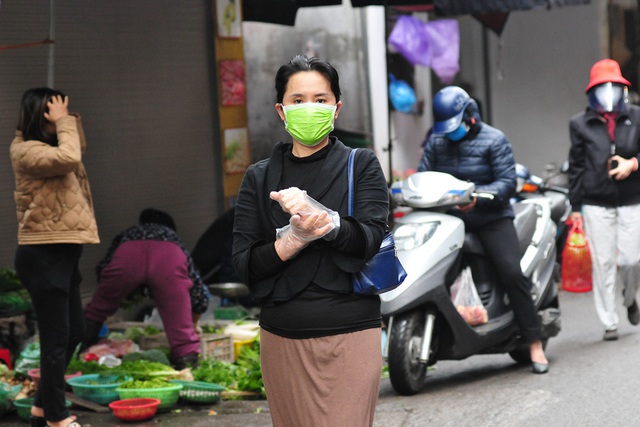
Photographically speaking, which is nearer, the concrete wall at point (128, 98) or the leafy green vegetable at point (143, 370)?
the leafy green vegetable at point (143, 370)

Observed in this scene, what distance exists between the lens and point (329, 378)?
162 inches

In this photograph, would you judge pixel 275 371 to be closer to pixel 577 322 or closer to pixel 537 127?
pixel 577 322

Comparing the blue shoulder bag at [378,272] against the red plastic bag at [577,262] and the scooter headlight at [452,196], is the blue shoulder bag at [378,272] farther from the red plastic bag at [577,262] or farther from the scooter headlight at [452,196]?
the red plastic bag at [577,262]

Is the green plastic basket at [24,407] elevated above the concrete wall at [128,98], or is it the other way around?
the concrete wall at [128,98]

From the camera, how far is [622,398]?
7195 mm

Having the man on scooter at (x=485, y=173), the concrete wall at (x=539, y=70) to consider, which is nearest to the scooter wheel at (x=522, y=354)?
the man on scooter at (x=485, y=173)

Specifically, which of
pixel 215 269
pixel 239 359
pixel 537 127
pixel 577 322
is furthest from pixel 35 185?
pixel 537 127

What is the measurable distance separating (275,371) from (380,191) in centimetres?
77

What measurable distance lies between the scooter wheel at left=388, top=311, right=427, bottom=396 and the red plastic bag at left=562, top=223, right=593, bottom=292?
2.26 metres

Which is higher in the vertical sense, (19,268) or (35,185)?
A: (35,185)

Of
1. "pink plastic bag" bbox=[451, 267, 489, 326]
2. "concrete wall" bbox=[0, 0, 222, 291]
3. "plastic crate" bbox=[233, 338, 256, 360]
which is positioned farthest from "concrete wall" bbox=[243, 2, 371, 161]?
"pink plastic bag" bbox=[451, 267, 489, 326]

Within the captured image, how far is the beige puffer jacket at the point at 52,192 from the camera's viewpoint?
6457 mm

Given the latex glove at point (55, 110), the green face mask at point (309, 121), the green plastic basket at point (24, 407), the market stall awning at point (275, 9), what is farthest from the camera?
the market stall awning at point (275, 9)

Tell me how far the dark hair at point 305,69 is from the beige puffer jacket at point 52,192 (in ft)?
8.45
